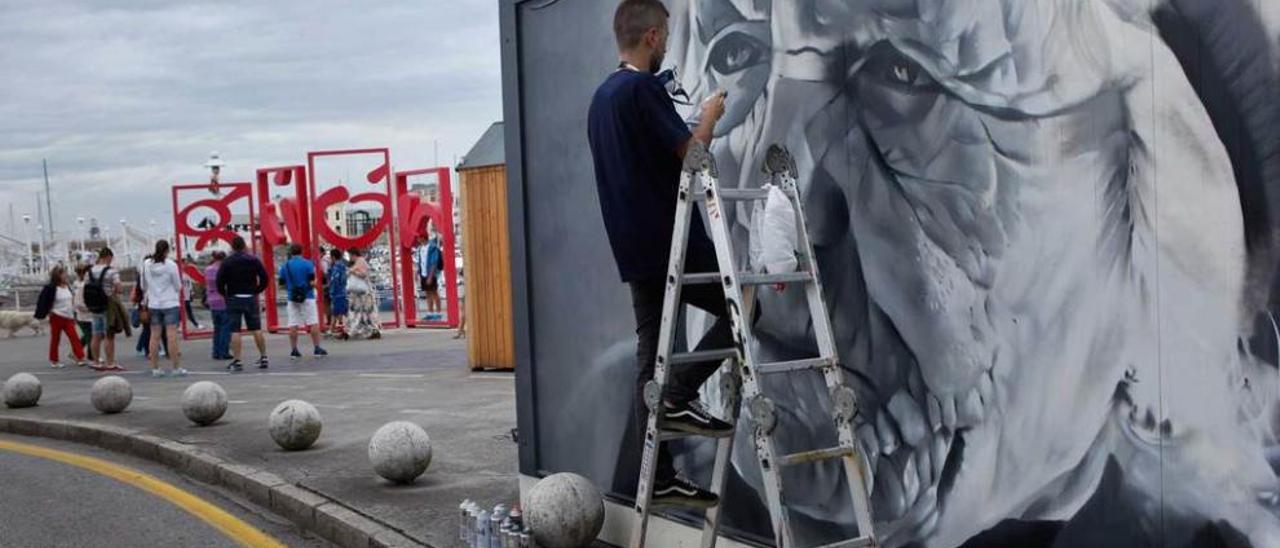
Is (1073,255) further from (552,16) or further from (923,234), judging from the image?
(552,16)

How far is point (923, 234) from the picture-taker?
441 centimetres

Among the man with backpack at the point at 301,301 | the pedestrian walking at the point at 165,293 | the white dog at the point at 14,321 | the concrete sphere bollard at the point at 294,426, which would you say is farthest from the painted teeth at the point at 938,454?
the white dog at the point at 14,321

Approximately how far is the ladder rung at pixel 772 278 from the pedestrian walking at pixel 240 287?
1473 centimetres

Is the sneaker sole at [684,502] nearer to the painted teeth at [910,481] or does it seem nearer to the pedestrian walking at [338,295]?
the painted teeth at [910,481]

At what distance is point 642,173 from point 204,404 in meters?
7.73

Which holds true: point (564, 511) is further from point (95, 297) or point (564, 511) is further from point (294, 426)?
point (95, 297)

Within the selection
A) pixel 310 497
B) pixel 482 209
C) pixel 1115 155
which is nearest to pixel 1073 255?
pixel 1115 155

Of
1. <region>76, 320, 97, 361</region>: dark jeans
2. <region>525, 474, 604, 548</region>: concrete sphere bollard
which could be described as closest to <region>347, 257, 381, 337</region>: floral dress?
<region>76, 320, 97, 361</region>: dark jeans

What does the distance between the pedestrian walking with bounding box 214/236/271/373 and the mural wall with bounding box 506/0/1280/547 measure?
1367cm

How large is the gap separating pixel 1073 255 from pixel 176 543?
5.80 meters

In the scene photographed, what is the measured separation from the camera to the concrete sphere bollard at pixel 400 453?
810cm

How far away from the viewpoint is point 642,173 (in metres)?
5.00

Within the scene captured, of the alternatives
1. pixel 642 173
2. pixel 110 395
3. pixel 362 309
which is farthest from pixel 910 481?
pixel 362 309

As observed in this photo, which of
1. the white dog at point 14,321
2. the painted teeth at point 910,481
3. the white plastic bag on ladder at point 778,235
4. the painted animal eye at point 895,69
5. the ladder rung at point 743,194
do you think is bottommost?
the white dog at point 14,321
